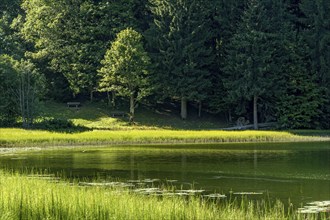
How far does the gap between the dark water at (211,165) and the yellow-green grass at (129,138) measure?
12.0 ft

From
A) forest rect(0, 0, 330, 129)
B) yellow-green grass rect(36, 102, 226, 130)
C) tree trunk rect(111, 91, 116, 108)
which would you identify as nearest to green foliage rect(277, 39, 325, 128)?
forest rect(0, 0, 330, 129)

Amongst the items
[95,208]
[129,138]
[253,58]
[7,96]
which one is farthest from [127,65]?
[95,208]

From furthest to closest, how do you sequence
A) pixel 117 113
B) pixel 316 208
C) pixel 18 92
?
pixel 117 113 → pixel 18 92 → pixel 316 208

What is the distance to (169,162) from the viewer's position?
115 ft

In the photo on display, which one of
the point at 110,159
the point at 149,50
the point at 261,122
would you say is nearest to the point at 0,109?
the point at 149,50

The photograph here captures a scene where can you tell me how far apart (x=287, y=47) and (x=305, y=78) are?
4310 millimetres

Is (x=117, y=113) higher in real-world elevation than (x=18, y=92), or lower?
lower

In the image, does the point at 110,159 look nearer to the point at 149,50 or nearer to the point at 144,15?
the point at 149,50

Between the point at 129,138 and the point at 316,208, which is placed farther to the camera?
the point at 129,138

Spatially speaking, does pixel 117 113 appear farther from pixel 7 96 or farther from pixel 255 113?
pixel 255 113

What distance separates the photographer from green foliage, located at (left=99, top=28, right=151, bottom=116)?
70750 mm

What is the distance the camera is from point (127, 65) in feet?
233

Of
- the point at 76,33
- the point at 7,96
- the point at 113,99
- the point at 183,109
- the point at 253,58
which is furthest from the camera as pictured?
the point at 76,33

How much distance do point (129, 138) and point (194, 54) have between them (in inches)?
954
